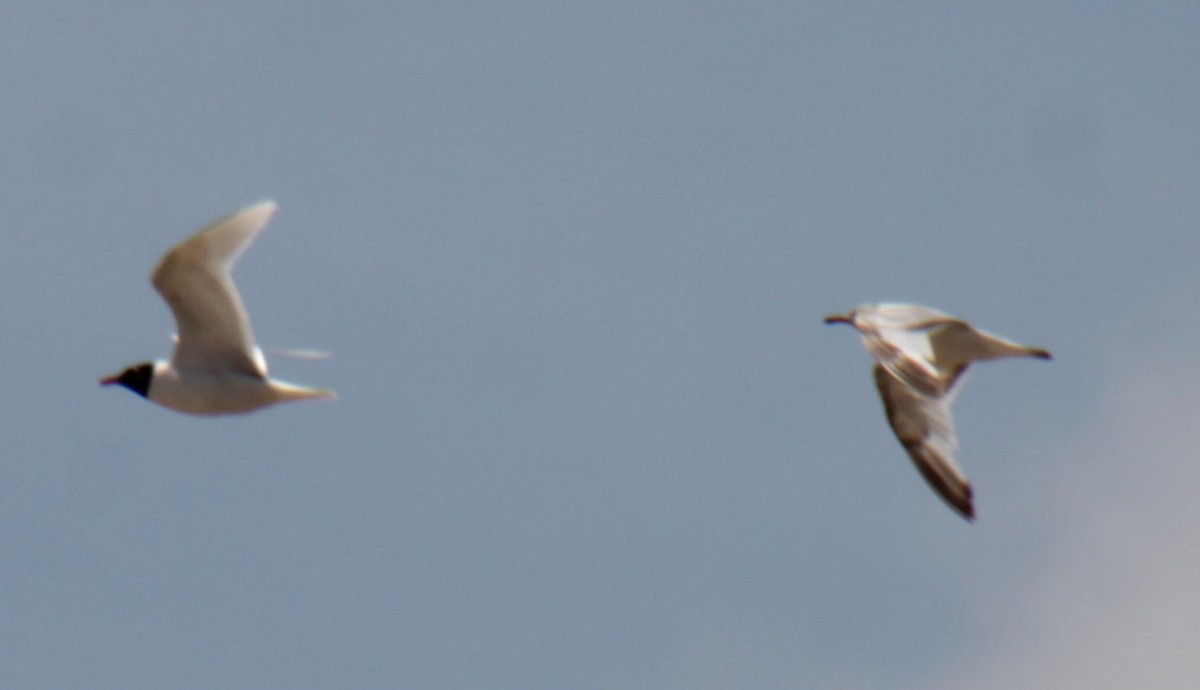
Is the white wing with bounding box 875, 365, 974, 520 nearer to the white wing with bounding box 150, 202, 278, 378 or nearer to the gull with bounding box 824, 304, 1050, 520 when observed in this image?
the gull with bounding box 824, 304, 1050, 520

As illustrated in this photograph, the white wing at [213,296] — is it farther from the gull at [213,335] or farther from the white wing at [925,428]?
the white wing at [925,428]

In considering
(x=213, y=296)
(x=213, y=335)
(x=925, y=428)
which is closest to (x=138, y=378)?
(x=213, y=335)

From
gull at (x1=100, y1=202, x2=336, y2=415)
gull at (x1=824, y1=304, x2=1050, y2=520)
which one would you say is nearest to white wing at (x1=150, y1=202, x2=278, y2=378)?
gull at (x1=100, y1=202, x2=336, y2=415)

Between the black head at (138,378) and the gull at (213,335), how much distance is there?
0.08 m

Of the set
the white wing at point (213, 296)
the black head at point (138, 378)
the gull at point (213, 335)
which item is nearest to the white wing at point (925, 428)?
the gull at point (213, 335)

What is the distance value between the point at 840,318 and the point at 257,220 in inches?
197

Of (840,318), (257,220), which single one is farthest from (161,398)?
(840,318)

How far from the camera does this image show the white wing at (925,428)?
59.3ft

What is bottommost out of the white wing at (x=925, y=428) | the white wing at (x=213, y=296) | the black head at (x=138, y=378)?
the white wing at (x=925, y=428)

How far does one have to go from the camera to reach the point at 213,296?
56.4ft

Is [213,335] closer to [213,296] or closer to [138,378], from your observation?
[213,296]

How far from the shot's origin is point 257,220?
1686 cm

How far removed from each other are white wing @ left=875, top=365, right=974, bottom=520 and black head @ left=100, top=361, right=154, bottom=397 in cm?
585

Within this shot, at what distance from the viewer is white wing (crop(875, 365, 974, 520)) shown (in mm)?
18062
